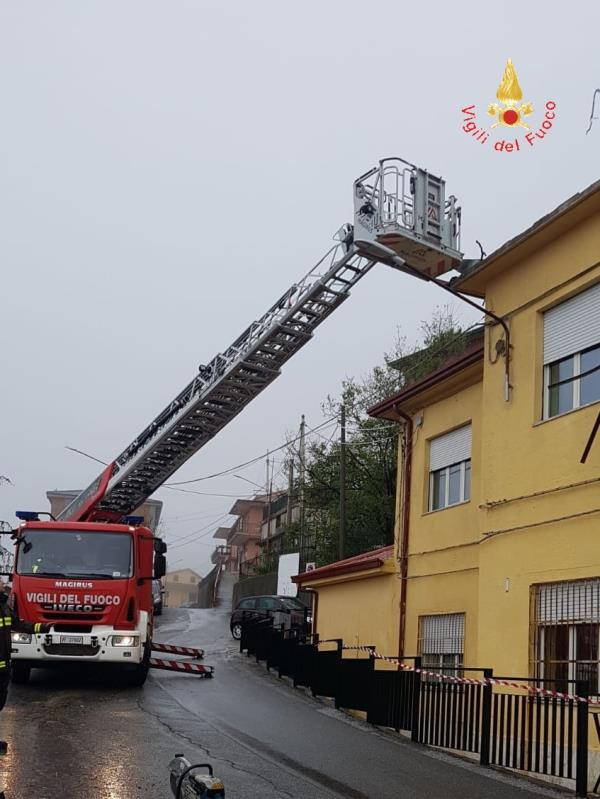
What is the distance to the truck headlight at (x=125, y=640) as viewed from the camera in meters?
14.5

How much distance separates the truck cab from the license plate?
0.02 m

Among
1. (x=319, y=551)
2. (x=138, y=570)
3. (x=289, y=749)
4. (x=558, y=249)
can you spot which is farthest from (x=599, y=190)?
(x=319, y=551)

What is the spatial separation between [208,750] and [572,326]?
650 cm

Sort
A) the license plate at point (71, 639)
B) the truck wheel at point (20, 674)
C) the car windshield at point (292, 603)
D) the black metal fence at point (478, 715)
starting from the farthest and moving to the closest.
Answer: the car windshield at point (292, 603) → the truck wheel at point (20, 674) → the license plate at point (71, 639) → the black metal fence at point (478, 715)

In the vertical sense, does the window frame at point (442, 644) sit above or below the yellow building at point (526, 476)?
below

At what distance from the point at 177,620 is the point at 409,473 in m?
26.6

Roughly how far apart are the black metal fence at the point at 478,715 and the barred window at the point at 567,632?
1.33 ft

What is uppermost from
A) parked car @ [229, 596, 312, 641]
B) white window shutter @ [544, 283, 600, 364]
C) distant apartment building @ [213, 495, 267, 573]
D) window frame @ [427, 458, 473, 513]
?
distant apartment building @ [213, 495, 267, 573]

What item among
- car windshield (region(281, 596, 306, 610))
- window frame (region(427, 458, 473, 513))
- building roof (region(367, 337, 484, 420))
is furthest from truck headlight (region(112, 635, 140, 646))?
car windshield (region(281, 596, 306, 610))

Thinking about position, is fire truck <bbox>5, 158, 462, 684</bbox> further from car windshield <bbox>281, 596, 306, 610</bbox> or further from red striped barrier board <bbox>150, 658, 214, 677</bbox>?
car windshield <bbox>281, 596, 306, 610</bbox>

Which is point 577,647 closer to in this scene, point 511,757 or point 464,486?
point 511,757

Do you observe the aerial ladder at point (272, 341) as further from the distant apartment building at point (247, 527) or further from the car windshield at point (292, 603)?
the distant apartment building at point (247, 527)

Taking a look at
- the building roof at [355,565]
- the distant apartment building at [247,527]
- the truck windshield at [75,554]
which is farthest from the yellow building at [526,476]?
the distant apartment building at [247,527]

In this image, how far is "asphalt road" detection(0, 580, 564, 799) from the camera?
8047 mm
